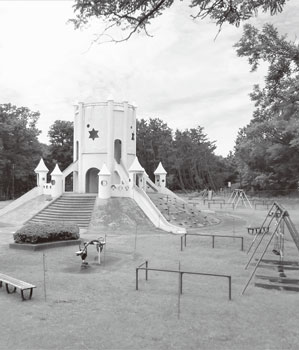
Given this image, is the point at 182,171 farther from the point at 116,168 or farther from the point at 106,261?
the point at 106,261

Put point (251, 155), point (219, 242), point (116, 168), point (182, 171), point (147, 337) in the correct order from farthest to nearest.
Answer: point (182, 171)
point (251, 155)
point (116, 168)
point (219, 242)
point (147, 337)

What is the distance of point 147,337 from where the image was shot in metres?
7.82

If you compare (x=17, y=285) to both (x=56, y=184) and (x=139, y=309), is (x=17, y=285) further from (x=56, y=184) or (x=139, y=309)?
(x=56, y=184)

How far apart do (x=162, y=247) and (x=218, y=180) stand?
61866 mm

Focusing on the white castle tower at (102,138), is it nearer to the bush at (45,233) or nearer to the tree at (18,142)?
the bush at (45,233)

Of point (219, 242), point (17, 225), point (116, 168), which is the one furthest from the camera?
point (116, 168)

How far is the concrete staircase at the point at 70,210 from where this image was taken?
89.0 feet

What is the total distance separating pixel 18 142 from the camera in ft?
175

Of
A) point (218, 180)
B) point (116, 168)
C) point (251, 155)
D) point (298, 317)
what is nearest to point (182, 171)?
point (218, 180)

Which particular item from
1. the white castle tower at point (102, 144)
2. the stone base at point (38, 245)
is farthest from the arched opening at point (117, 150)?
the stone base at point (38, 245)

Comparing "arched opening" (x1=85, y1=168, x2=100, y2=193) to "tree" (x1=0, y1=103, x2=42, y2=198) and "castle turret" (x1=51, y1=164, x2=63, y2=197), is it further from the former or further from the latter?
"tree" (x1=0, y1=103, x2=42, y2=198)

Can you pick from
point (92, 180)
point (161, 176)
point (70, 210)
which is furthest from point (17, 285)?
point (161, 176)

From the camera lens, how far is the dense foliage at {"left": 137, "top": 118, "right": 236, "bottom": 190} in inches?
2758

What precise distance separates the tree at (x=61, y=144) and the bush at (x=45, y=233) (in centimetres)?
4076
